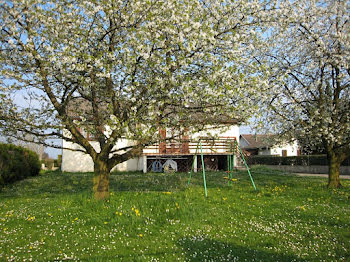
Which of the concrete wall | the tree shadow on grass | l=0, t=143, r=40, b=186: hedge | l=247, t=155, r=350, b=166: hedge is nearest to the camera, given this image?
the tree shadow on grass

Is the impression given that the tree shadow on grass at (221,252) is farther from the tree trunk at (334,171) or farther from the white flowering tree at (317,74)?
the tree trunk at (334,171)

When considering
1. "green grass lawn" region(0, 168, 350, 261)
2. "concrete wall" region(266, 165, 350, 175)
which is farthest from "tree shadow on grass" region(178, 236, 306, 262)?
"concrete wall" region(266, 165, 350, 175)

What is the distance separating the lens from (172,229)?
5.76 m

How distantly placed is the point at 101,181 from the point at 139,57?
147 inches

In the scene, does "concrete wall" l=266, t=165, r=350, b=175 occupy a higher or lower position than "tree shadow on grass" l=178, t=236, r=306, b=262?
higher

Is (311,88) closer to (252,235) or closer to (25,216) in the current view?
(252,235)

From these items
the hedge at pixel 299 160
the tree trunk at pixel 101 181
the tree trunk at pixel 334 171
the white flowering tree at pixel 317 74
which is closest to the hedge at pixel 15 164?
the tree trunk at pixel 101 181

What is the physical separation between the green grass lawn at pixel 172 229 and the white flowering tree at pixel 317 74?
374 centimetres

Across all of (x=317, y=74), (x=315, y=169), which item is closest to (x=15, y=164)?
(x=317, y=74)

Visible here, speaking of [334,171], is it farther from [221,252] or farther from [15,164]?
[15,164]

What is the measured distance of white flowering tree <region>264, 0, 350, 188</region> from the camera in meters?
10.9

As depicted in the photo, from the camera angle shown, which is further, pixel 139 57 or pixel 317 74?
pixel 317 74

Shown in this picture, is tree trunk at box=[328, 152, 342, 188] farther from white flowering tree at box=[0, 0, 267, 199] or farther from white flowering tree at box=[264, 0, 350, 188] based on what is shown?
white flowering tree at box=[0, 0, 267, 199]

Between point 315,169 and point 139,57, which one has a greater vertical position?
point 139,57
